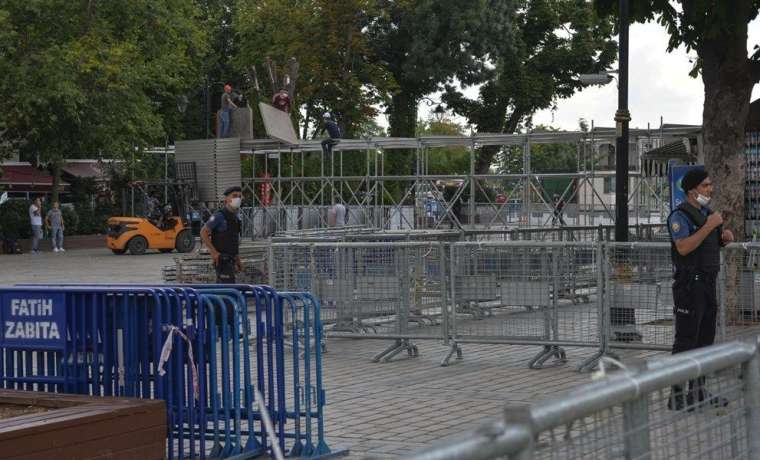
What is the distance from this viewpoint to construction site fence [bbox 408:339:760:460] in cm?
283

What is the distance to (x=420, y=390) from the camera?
461 inches

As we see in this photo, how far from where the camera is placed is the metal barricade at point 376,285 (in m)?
14.0

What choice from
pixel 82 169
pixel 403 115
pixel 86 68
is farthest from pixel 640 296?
pixel 82 169

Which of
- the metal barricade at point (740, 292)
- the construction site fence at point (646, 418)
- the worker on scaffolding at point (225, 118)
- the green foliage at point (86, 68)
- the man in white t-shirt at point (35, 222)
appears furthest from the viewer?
the man in white t-shirt at point (35, 222)

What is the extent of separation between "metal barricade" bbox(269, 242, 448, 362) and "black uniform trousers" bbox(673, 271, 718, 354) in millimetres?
4167

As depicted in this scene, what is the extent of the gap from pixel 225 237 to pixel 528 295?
406 centimetres

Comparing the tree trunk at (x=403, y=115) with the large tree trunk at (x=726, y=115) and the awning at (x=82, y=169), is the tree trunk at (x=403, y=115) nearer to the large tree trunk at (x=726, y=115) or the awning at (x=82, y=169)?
the awning at (x=82, y=169)

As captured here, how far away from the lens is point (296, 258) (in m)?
14.7

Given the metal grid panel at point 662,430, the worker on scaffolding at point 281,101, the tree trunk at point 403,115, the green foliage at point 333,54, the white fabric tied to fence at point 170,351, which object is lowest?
the white fabric tied to fence at point 170,351

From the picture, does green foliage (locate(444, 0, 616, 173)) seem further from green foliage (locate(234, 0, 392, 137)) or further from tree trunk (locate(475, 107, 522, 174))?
green foliage (locate(234, 0, 392, 137))

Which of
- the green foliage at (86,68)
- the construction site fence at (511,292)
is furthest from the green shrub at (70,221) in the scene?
the construction site fence at (511,292)

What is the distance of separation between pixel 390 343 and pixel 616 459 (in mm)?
11969

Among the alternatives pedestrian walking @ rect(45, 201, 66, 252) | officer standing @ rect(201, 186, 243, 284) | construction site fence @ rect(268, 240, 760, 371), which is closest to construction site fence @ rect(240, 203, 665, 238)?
pedestrian walking @ rect(45, 201, 66, 252)

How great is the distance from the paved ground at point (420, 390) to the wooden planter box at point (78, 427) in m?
1.55
